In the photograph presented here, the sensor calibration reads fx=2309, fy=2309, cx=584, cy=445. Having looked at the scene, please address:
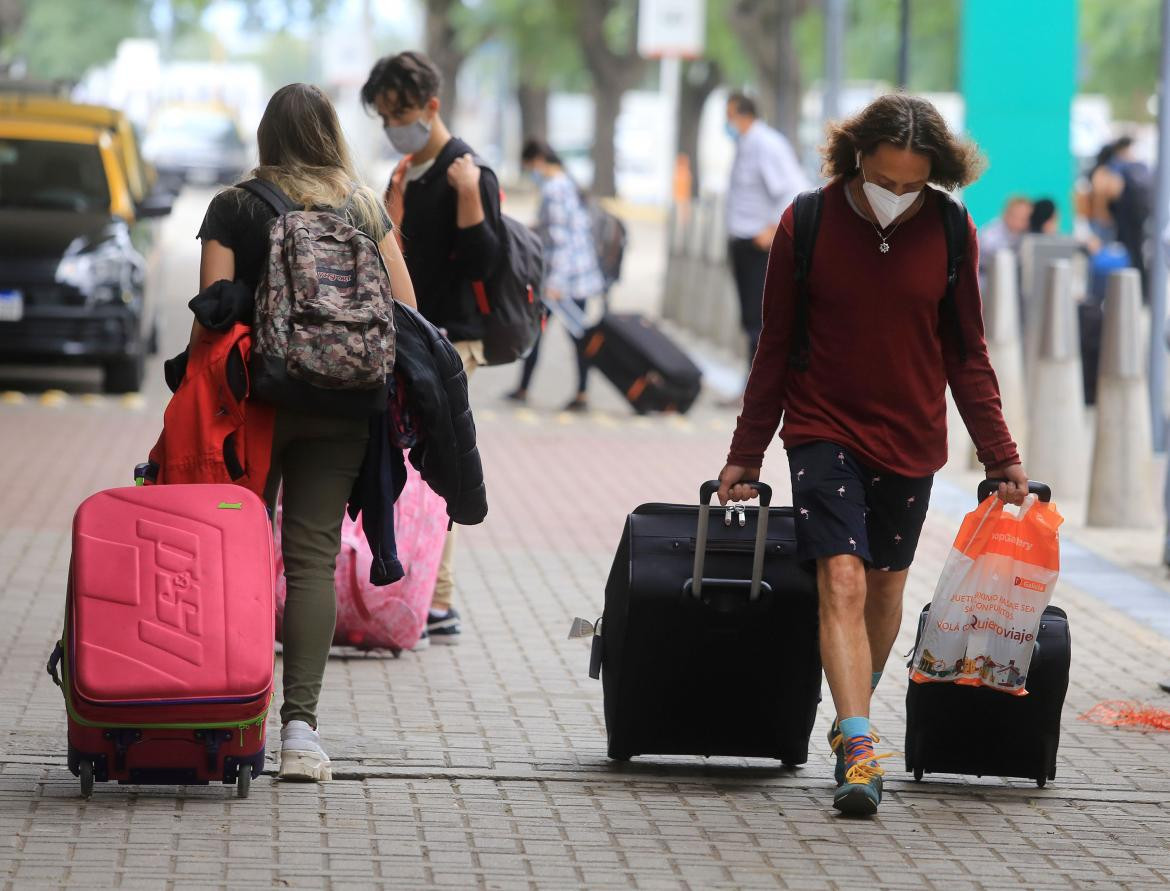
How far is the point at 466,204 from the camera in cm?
722

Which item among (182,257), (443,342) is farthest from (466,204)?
(182,257)

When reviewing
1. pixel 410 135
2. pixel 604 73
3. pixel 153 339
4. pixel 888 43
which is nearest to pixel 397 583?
pixel 410 135

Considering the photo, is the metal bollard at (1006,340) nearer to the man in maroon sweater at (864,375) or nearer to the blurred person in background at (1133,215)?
the blurred person in background at (1133,215)

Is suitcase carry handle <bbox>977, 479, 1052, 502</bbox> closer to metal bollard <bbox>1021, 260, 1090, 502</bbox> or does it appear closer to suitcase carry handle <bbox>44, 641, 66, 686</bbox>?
suitcase carry handle <bbox>44, 641, 66, 686</bbox>

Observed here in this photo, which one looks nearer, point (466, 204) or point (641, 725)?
point (641, 725)

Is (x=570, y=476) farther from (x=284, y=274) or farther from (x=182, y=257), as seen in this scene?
(x=182, y=257)

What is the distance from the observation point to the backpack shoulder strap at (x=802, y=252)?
18.0 feet

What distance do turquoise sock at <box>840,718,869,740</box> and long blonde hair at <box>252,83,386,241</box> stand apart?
1.61 m

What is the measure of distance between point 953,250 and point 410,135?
7.39 ft

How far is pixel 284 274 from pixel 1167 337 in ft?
16.5

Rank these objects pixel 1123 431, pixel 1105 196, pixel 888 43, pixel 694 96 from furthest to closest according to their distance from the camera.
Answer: pixel 888 43
pixel 694 96
pixel 1105 196
pixel 1123 431

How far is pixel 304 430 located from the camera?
5469 millimetres

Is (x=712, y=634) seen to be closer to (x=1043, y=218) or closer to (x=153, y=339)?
(x=1043, y=218)

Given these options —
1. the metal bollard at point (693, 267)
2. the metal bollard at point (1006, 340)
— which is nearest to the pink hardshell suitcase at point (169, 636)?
the metal bollard at point (1006, 340)
